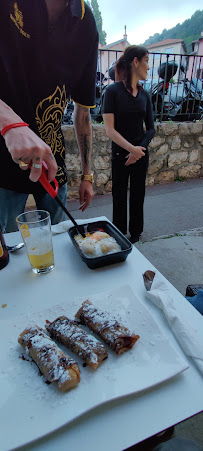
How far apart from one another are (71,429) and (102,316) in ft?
0.83

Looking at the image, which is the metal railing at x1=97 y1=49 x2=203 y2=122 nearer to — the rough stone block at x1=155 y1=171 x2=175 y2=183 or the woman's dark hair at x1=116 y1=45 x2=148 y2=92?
the rough stone block at x1=155 y1=171 x2=175 y2=183

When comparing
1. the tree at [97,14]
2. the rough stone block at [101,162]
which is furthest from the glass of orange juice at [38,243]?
the rough stone block at [101,162]

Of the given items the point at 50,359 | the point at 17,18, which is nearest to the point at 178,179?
the point at 17,18

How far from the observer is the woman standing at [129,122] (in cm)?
220

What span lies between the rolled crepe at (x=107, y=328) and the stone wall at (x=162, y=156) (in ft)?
10.6

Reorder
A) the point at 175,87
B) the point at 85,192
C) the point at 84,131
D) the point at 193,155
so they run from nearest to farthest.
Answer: the point at 85,192
the point at 84,131
the point at 193,155
the point at 175,87

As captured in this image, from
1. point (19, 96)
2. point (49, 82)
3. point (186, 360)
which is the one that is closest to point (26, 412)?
point (186, 360)

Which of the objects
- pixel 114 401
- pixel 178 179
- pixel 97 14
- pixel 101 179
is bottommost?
pixel 178 179

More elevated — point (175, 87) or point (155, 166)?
point (175, 87)

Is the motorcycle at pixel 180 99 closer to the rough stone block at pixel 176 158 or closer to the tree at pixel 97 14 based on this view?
the rough stone block at pixel 176 158

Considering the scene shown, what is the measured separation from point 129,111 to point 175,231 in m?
1.38

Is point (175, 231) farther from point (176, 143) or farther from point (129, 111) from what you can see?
point (176, 143)

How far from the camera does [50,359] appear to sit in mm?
571

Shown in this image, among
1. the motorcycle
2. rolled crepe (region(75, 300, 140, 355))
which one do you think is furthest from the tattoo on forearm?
the motorcycle
